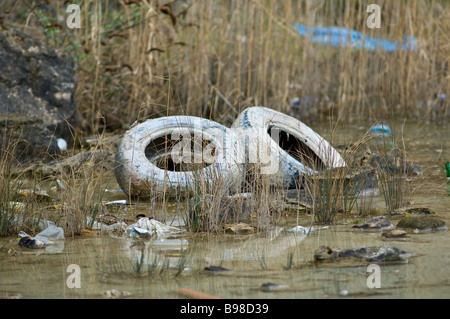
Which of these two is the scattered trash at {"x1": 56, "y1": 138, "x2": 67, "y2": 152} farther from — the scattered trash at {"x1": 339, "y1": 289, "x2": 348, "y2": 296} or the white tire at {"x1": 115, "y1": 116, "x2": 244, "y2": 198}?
the scattered trash at {"x1": 339, "y1": 289, "x2": 348, "y2": 296}

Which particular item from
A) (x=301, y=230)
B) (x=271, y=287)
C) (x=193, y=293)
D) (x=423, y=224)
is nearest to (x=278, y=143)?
(x=301, y=230)

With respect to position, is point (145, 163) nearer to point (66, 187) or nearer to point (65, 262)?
point (66, 187)

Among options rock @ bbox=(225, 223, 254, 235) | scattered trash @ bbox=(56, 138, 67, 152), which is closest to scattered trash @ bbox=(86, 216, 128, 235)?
rock @ bbox=(225, 223, 254, 235)

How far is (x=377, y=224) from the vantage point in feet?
Result: 12.4

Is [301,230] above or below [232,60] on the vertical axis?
below

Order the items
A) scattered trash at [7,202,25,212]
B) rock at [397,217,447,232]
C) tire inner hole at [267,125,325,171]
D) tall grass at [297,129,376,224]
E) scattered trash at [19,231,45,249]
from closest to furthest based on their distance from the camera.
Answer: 1. scattered trash at [19,231,45,249]
2. rock at [397,217,447,232]
3. scattered trash at [7,202,25,212]
4. tall grass at [297,129,376,224]
5. tire inner hole at [267,125,325,171]

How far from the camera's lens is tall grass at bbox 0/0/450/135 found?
290 inches

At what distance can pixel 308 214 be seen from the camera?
4.21 meters

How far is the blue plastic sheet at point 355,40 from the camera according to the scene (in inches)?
333

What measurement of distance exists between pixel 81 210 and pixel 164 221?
487 mm

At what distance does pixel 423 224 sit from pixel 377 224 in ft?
0.82

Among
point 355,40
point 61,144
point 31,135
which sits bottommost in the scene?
point 61,144

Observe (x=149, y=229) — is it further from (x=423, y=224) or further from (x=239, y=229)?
(x=423, y=224)

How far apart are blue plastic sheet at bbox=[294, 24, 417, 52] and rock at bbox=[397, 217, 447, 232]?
498 centimetres
